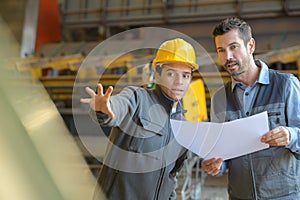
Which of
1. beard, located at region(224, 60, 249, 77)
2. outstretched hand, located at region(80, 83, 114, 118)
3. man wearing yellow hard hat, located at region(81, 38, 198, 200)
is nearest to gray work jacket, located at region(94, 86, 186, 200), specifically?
man wearing yellow hard hat, located at region(81, 38, 198, 200)

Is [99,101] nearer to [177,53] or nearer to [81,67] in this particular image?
[177,53]

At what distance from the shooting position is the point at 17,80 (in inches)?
17.9

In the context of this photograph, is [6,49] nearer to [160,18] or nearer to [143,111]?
[143,111]

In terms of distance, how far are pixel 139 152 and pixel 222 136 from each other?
1.13ft

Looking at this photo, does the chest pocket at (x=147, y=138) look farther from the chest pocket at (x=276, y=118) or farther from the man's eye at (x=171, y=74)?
the chest pocket at (x=276, y=118)

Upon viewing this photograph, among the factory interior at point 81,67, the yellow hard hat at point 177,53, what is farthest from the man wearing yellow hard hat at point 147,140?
the factory interior at point 81,67

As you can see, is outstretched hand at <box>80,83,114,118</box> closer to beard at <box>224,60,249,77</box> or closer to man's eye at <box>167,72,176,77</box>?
man's eye at <box>167,72,176,77</box>

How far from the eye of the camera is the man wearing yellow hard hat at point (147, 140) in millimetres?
1399

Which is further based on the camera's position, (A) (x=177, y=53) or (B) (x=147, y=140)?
(A) (x=177, y=53)

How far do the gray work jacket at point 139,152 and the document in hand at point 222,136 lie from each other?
0.06 m

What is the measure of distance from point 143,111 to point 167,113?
0.10 metres

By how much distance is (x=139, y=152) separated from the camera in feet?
4.57

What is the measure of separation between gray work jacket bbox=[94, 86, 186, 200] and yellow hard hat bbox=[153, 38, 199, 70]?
0.18 m

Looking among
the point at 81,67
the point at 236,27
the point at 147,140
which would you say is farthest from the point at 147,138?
the point at 81,67
